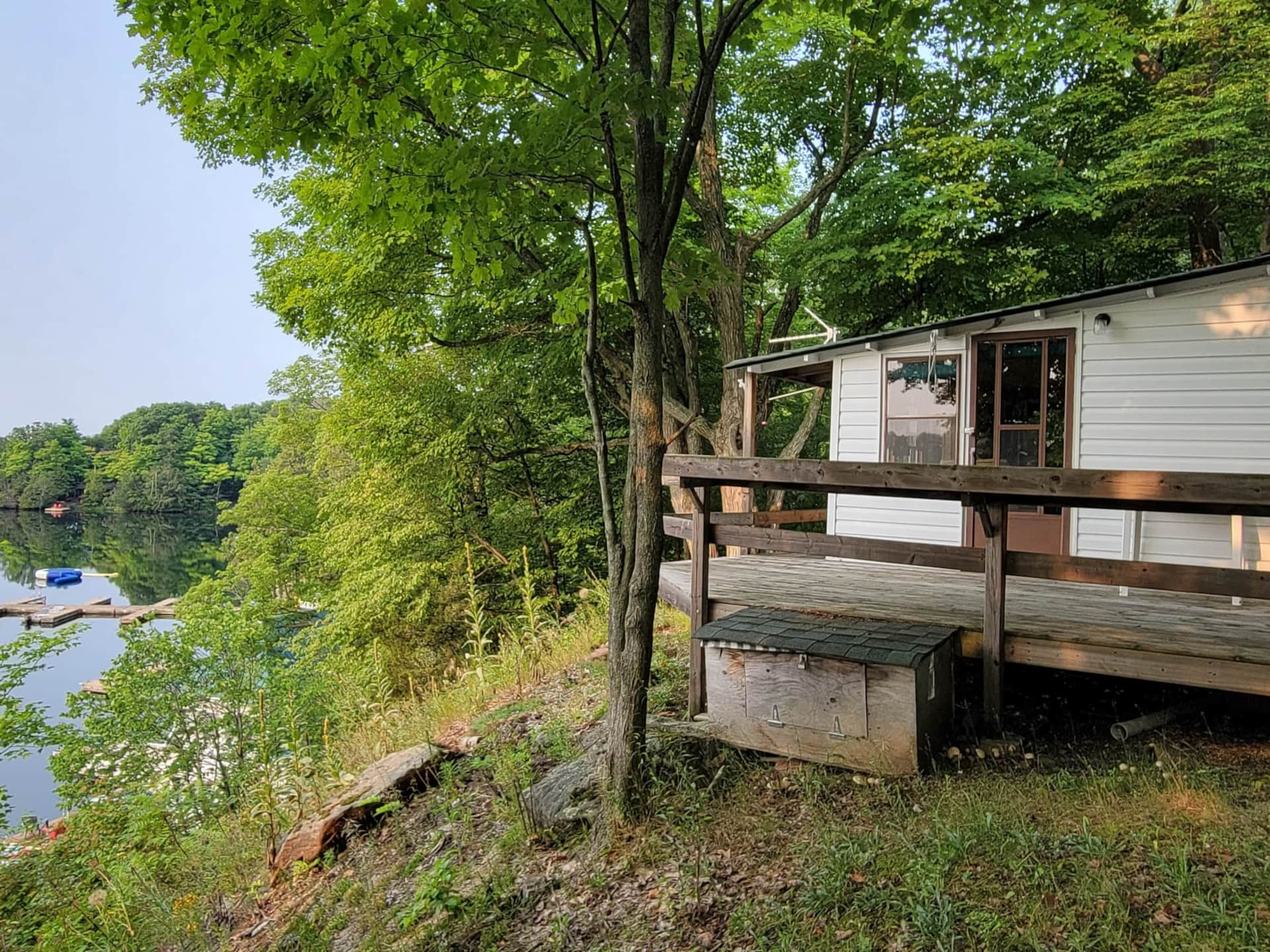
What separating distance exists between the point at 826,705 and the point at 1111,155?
13.1 metres

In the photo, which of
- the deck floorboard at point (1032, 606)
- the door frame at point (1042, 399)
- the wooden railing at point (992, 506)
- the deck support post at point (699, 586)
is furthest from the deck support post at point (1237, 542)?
the deck support post at point (699, 586)

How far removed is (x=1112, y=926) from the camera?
2.28 metres

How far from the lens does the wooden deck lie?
143 inches

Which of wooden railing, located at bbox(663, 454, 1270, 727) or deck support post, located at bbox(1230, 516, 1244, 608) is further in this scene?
deck support post, located at bbox(1230, 516, 1244, 608)

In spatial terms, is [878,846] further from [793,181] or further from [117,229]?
[117,229]

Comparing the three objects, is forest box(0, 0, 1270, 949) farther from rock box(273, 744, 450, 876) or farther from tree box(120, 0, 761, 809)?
rock box(273, 744, 450, 876)

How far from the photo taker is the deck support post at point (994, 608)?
385 cm

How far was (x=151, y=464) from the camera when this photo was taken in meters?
56.5

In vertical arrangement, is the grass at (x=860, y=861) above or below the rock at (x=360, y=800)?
above

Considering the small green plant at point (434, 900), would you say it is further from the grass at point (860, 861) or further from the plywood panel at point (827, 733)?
the plywood panel at point (827, 733)

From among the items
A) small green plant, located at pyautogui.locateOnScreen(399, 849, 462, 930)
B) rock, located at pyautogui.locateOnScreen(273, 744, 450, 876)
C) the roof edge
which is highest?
the roof edge

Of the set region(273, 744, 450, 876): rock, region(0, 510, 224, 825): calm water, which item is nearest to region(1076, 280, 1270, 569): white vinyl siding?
region(273, 744, 450, 876): rock

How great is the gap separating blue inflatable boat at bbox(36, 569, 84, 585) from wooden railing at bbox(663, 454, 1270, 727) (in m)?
56.1

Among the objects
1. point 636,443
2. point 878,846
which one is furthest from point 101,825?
point 878,846
